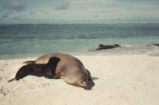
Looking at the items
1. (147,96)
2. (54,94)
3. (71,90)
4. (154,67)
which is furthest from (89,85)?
(154,67)

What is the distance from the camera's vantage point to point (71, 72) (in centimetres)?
560

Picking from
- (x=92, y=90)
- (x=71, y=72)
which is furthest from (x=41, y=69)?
(x=92, y=90)

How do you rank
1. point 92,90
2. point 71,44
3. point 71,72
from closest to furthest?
point 92,90 → point 71,72 → point 71,44

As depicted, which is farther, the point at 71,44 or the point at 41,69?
the point at 71,44

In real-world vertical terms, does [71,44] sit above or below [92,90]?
below

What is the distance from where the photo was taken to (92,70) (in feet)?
22.3

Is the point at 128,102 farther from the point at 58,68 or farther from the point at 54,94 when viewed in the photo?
the point at 58,68

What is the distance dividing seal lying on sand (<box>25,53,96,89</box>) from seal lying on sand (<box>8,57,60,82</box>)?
16 cm

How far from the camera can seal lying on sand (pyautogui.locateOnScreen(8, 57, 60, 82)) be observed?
5.91m

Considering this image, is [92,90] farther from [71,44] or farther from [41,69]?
[71,44]

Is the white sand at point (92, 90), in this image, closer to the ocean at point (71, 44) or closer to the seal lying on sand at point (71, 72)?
the seal lying on sand at point (71, 72)

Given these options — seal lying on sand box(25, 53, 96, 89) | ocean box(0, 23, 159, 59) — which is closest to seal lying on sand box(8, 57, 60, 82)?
seal lying on sand box(25, 53, 96, 89)

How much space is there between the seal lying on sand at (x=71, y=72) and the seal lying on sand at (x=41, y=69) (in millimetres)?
158

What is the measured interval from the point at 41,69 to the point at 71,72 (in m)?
1.09
